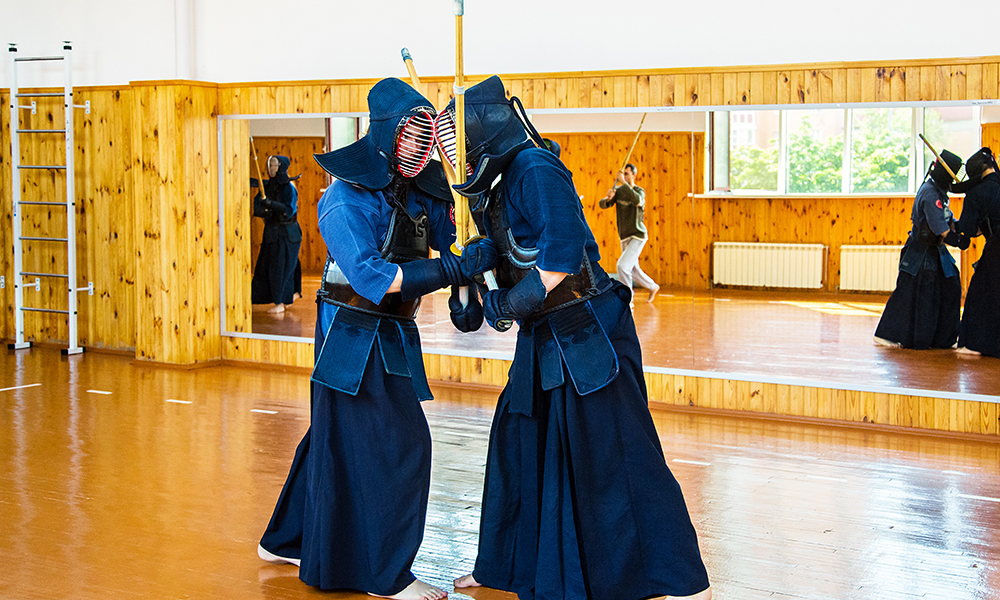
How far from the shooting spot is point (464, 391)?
6.38 metres

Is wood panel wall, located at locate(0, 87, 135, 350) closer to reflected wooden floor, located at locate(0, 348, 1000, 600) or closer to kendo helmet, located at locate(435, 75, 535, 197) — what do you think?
reflected wooden floor, located at locate(0, 348, 1000, 600)

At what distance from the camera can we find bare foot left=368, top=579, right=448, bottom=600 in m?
2.99

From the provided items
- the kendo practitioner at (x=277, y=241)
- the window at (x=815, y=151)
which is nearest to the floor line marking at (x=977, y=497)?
the window at (x=815, y=151)

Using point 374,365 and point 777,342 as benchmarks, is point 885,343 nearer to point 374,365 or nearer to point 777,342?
point 777,342

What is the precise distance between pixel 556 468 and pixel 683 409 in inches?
127

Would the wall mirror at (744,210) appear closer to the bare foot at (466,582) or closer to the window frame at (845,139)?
the window frame at (845,139)

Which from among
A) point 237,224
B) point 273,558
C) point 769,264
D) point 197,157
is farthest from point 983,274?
point 197,157

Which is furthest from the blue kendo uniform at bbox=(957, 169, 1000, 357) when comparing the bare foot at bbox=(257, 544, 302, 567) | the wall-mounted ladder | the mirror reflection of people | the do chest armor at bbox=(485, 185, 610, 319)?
the wall-mounted ladder

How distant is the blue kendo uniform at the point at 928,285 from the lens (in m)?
5.64

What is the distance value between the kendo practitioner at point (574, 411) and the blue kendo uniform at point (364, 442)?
1.23 feet

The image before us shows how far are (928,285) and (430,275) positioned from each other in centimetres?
391

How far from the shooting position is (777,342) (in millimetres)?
6125

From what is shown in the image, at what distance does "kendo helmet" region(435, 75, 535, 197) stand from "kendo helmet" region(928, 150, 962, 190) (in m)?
3.75

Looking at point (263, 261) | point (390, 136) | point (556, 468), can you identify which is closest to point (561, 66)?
point (263, 261)
